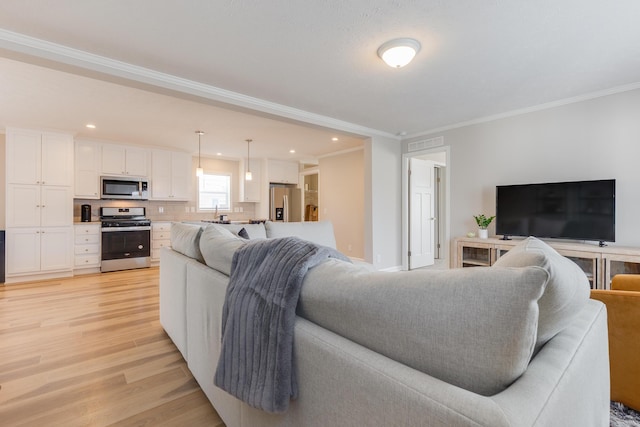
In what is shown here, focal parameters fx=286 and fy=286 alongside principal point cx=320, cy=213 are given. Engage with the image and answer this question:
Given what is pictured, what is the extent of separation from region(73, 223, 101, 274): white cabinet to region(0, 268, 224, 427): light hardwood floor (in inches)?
61.5

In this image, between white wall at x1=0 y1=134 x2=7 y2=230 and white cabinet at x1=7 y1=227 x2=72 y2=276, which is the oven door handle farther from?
white wall at x1=0 y1=134 x2=7 y2=230

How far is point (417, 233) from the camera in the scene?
5215 millimetres

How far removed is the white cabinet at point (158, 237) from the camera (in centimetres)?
559

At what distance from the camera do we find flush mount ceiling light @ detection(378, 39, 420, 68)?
2.16 meters

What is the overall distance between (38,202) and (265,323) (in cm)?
556

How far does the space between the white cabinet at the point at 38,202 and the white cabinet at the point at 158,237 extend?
47.8 inches

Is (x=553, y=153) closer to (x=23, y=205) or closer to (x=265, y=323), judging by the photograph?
(x=265, y=323)

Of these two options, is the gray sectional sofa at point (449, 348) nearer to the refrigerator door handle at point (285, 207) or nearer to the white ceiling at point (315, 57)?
the white ceiling at point (315, 57)

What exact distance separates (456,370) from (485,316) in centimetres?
14

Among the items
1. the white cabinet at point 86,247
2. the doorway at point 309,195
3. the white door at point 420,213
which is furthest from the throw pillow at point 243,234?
the doorway at point 309,195

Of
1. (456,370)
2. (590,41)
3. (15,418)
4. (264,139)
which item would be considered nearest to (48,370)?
(15,418)

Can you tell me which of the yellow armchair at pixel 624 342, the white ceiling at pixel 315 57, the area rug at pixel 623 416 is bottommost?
the area rug at pixel 623 416

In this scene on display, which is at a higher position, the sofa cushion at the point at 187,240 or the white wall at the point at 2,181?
the white wall at the point at 2,181

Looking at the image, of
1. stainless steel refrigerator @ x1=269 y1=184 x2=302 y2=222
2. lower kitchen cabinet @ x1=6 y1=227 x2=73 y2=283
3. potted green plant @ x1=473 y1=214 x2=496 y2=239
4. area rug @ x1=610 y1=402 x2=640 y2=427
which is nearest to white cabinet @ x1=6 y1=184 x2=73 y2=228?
lower kitchen cabinet @ x1=6 y1=227 x2=73 y2=283
